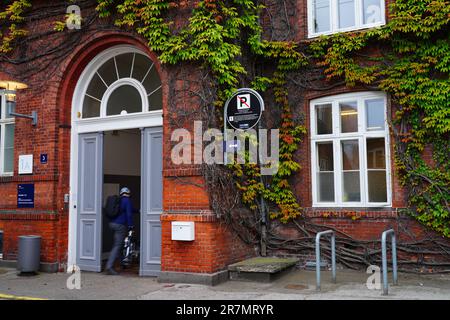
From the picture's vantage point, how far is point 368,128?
9703 mm

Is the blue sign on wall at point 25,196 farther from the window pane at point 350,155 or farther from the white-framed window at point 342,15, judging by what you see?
the white-framed window at point 342,15

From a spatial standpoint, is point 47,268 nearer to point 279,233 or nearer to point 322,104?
point 279,233

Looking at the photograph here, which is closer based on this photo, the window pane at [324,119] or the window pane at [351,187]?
the window pane at [351,187]

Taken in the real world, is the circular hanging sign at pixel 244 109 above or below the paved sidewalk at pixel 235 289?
above

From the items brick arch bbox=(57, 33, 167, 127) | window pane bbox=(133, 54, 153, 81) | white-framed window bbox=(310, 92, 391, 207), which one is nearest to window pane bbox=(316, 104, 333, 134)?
white-framed window bbox=(310, 92, 391, 207)

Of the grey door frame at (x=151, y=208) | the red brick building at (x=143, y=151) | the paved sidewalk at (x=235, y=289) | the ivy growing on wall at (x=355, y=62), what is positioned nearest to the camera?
the paved sidewalk at (x=235, y=289)

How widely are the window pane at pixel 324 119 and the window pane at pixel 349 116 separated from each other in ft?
0.80

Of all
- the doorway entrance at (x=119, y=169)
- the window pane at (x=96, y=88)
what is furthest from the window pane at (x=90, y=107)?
the doorway entrance at (x=119, y=169)

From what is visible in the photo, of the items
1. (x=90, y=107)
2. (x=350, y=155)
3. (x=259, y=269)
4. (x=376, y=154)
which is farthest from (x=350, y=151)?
(x=90, y=107)

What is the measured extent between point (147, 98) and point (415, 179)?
5.47 m

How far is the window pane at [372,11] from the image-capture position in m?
9.70

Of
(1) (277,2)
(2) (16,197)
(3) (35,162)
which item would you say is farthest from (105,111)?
(1) (277,2)

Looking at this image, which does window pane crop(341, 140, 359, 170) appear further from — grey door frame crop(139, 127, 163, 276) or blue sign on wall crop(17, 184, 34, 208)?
blue sign on wall crop(17, 184, 34, 208)

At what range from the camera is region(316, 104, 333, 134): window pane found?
1008cm
